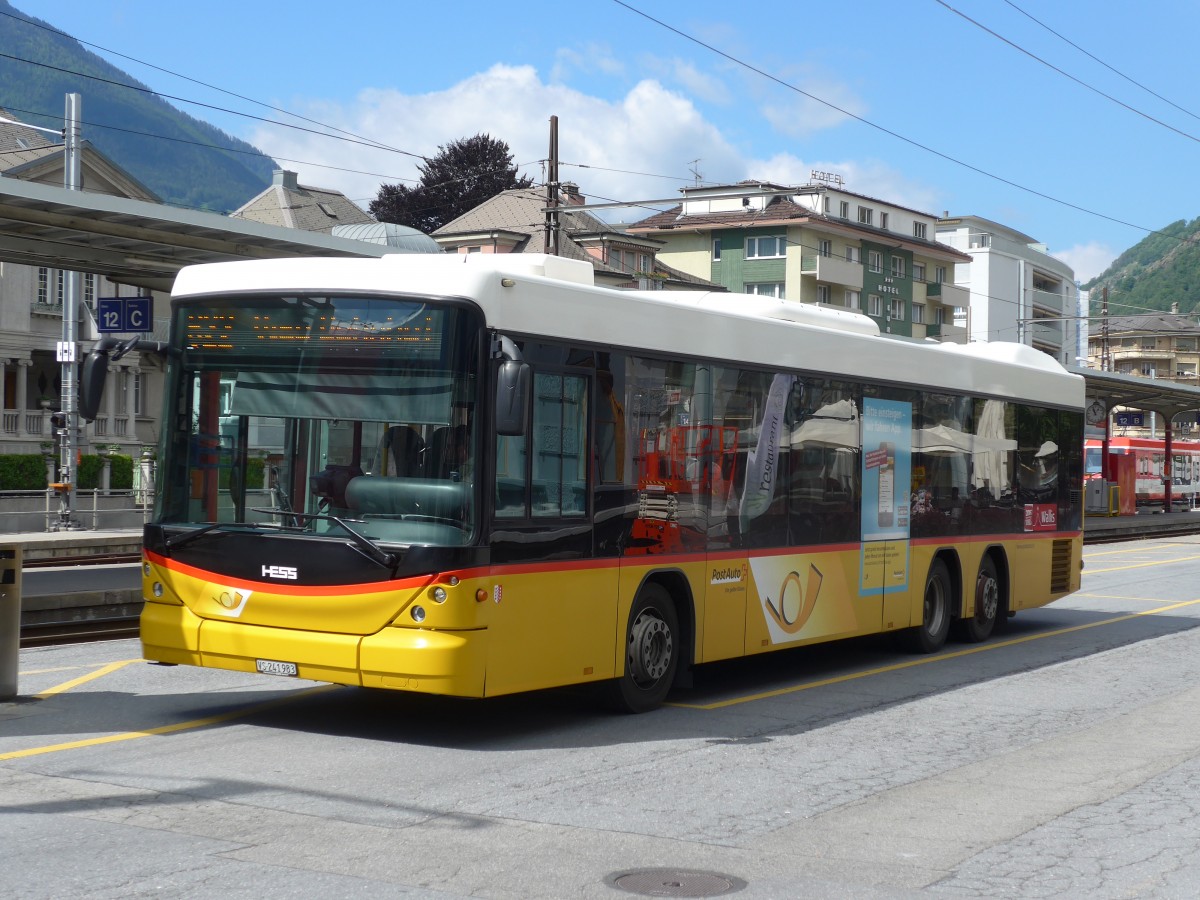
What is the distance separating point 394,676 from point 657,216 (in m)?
80.4

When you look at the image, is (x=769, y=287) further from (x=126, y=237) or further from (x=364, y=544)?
(x=364, y=544)

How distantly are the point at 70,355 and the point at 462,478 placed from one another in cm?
2418

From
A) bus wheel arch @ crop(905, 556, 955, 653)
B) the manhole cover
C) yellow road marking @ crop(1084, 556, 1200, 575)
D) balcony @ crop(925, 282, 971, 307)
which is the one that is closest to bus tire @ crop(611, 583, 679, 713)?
the manhole cover

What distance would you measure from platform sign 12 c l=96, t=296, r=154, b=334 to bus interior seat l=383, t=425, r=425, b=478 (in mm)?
12267

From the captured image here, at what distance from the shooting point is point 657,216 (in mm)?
88062

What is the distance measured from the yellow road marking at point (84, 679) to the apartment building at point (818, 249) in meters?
64.2

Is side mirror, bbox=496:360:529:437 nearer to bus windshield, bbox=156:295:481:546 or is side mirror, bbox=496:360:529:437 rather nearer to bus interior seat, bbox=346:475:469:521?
bus windshield, bbox=156:295:481:546

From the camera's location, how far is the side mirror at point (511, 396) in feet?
29.6

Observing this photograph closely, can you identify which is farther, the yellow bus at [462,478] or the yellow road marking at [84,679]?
the yellow road marking at [84,679]

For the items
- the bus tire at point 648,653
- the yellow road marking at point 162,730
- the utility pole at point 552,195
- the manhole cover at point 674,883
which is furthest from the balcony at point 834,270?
the manhole cover at point 674,883

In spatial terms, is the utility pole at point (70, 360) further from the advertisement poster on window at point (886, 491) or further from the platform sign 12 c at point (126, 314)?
the advertisement poster on window at point (886, 491)

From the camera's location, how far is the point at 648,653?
1088 cm

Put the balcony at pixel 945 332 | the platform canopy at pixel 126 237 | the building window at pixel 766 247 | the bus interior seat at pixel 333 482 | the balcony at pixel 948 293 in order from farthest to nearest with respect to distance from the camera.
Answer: the balcony at pixel 948 293 < the balcony at pixel 945 332 < the building window at pixel 766 247 < the platform canopy at pixel 126 237 < the bus interior seat at pixel 333 482

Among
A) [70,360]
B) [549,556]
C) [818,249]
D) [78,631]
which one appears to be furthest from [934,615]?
[818,249]
